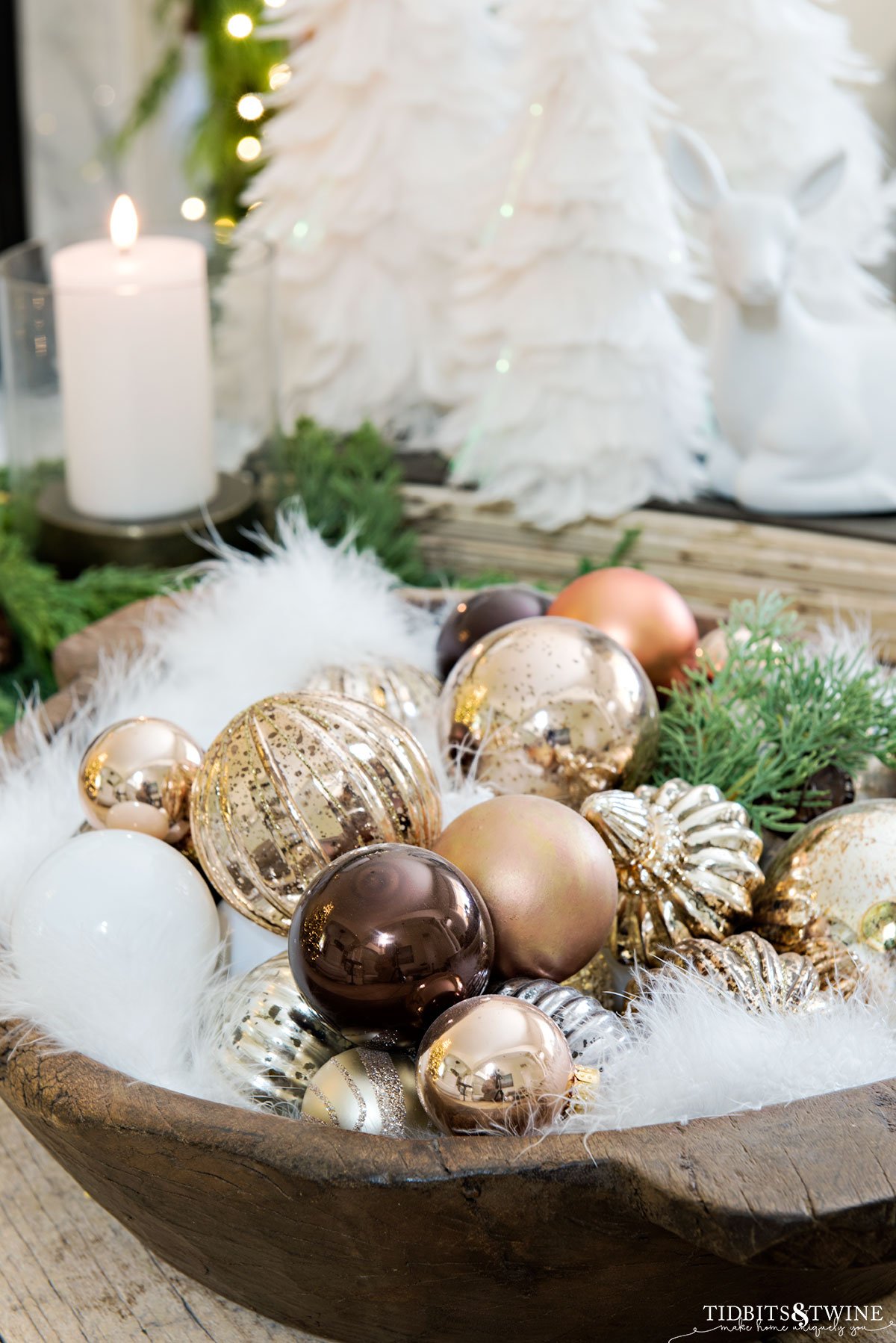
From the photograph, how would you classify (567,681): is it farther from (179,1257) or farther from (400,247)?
(400,247)

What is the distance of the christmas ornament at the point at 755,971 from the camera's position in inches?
17.6

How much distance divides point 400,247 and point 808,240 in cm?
32

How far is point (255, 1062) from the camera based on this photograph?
43 cm

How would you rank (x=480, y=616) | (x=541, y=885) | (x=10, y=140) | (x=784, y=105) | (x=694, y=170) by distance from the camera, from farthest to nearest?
(x=10, y=140) < (x=784, y=105) < (x=694, y=170) < (x=480, y=616) < (x=541, y=885)

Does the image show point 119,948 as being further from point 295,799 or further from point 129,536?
point 129,536

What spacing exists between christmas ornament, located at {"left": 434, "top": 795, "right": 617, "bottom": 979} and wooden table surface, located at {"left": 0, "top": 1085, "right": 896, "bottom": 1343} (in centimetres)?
12

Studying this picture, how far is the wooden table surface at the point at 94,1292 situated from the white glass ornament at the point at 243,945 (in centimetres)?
10

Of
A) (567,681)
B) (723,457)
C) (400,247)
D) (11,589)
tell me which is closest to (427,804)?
(567,681)

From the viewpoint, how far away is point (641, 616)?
650mm

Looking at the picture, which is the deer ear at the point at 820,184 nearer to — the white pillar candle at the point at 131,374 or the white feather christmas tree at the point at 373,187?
the white feather christmas tree at the point at 373,187

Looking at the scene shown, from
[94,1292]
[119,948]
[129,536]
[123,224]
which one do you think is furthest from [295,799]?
[123,224]

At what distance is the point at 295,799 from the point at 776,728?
0.24 metres

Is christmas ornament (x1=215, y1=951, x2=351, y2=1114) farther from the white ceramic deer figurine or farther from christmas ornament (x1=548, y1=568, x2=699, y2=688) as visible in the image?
the white ceramic deer figurine

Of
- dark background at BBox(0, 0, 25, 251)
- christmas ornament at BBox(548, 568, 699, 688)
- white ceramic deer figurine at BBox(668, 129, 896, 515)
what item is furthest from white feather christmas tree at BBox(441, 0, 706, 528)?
dark background at BBox(0, 0, 25, 251)
